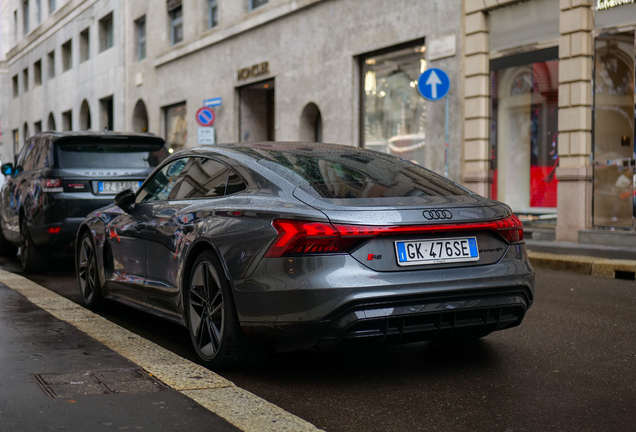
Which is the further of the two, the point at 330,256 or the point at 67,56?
the point at 67,56

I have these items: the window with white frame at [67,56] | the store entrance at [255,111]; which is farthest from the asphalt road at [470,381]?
the window with white frame at [67,56]

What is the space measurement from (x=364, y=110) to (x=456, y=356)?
46.2ft

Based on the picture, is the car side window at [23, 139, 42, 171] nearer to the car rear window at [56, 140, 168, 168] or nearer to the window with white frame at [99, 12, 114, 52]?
the car rear window at [56, 140, 168, 168]

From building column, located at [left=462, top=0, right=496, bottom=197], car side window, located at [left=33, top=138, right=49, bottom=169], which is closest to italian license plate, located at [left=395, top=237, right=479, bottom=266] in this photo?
car side window, located at [left=33, top=138, right=49, bottom=169]

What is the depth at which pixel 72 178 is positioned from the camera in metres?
8.93

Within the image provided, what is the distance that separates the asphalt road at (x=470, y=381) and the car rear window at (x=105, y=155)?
336 cm

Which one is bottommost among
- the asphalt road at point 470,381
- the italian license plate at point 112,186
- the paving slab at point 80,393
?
the asphalt road at point 470,381

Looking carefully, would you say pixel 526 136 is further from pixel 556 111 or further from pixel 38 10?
pixel 38 10

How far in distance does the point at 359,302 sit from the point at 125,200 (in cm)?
247

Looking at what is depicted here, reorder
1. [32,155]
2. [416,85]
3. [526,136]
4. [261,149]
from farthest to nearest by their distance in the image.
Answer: [416,85] → [526,136] → [32,155] → [261,149]

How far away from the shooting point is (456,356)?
483cm

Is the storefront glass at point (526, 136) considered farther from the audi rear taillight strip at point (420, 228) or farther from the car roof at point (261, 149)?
the audi rear taillight strip at point (420, 228)

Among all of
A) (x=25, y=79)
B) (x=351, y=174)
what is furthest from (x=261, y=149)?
(x=25, y=79)

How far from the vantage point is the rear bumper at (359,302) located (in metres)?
3.90
